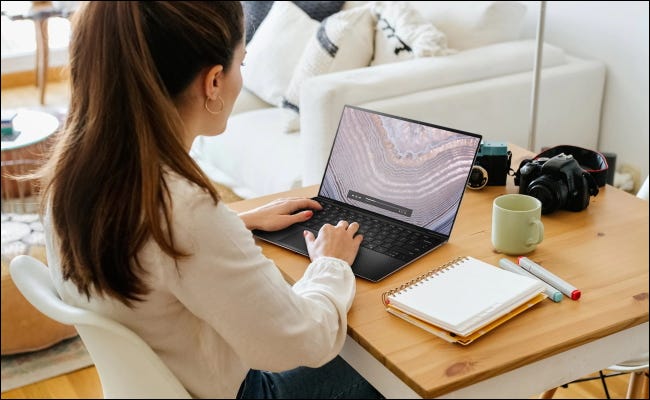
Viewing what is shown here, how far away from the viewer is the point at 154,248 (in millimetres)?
921

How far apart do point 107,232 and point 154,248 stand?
5 centimetres

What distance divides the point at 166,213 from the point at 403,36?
1823mm

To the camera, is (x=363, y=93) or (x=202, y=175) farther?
(x=363, y=93)

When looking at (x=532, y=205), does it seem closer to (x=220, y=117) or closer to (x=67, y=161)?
(x=220, y=117)

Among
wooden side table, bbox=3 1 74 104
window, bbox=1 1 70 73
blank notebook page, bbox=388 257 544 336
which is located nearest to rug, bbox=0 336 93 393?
blank notebook page, bbox=388 257 544 336

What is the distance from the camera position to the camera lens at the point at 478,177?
1476mm

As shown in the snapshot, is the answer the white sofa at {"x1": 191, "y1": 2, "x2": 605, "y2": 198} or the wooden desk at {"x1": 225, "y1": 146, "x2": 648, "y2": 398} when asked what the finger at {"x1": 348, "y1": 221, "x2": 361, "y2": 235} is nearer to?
the wooden desk at {"x1": 225, "y1": 146, "x2": 648, "y2": 398}

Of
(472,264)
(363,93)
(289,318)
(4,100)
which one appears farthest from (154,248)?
(4,100)

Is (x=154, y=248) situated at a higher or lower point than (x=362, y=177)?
higher

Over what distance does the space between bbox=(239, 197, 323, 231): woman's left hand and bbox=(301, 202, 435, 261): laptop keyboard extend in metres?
0.01

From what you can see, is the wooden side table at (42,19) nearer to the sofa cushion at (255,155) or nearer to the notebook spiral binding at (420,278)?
the sofa cushion at (255,155)

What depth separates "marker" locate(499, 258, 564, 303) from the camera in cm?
111

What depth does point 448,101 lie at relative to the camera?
92.6 inches

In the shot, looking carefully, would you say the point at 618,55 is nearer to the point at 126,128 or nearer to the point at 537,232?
the point at 537,232
